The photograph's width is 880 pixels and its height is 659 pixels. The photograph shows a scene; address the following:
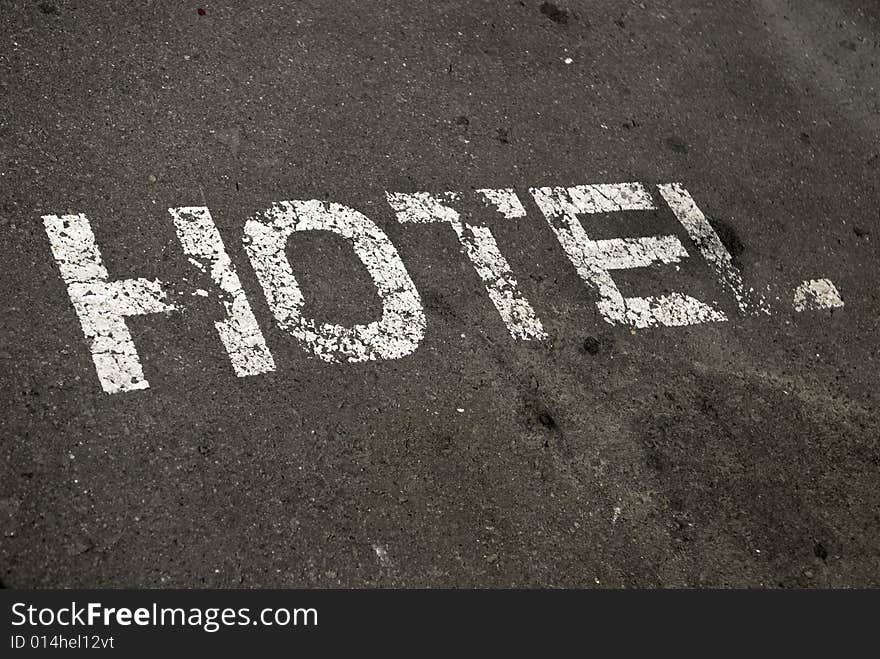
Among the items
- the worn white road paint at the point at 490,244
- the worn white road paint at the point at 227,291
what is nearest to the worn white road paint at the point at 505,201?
the worn white road paint at the point at 490,244

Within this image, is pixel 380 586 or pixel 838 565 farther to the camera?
pixel 838 565

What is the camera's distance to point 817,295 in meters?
5.69

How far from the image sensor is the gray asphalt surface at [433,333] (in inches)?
161

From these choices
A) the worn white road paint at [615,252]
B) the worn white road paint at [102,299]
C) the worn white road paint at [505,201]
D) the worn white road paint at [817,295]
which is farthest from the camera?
the worn white road paint at [817,295]

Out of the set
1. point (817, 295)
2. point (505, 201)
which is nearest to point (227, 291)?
point (505, 201)

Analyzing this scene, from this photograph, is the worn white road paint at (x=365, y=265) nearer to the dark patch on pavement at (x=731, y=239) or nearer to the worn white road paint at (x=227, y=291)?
the worn white road paint at (x=227, y=291)

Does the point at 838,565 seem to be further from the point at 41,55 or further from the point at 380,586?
the point at 41,55

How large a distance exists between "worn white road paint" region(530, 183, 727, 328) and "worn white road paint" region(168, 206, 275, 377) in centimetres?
170

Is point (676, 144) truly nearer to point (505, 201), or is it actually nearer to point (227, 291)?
point (505, 201)

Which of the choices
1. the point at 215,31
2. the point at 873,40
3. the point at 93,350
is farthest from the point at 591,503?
the point at 873,40

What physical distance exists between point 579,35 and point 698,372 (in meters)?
2.64

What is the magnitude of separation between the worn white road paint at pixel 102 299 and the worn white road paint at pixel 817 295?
3.29 meters

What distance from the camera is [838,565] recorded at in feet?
15.2

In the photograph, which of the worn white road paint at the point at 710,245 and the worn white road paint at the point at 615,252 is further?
the worn white road paint at the point at 710,245
